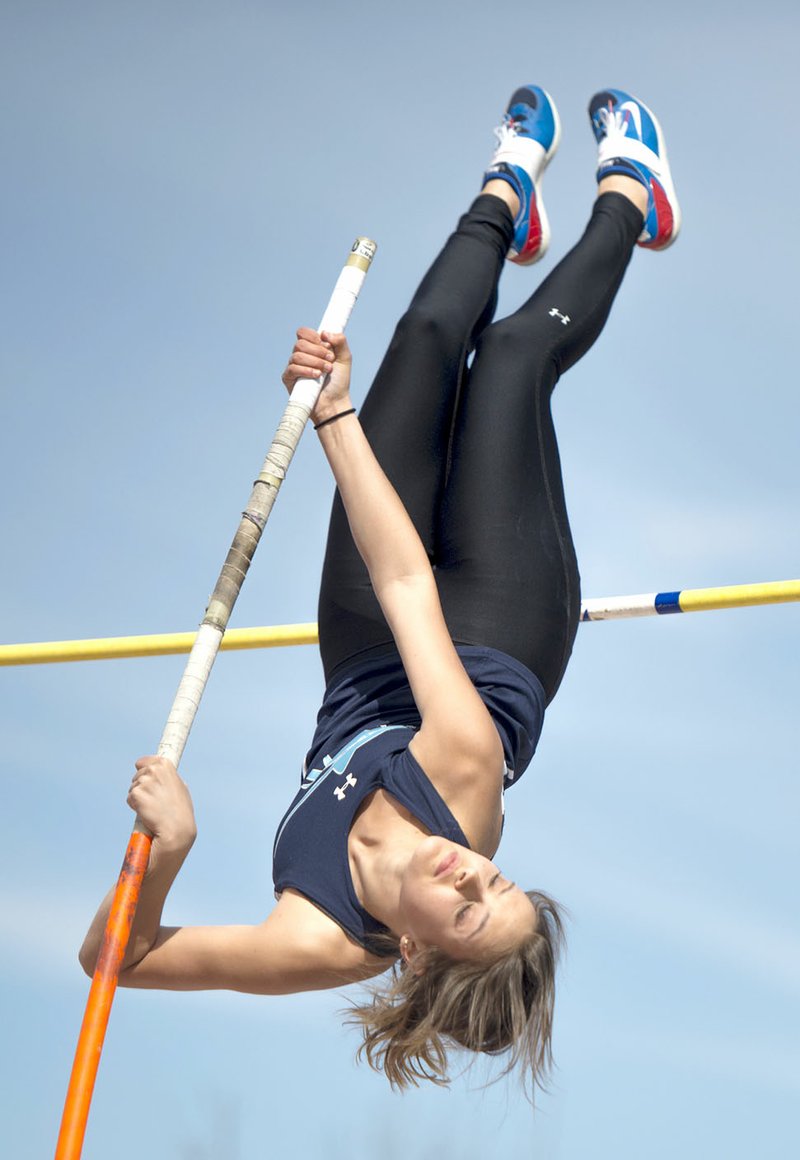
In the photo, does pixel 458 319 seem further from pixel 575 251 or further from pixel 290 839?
pixel 290 839

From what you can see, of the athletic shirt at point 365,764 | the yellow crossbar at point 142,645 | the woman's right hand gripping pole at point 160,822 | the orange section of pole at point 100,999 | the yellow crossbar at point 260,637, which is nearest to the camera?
the orange section of pole at point 100,999

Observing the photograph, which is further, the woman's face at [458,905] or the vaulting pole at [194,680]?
the woman's face at [458,905]

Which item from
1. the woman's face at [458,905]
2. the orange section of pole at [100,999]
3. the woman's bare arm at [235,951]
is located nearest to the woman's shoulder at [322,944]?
the woman's bare arm at [235,951]

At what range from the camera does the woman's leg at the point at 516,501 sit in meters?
3.65

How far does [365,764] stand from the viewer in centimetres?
331

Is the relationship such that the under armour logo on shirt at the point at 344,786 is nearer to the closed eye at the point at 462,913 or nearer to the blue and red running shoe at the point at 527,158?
the closed eye at the point at 462,913

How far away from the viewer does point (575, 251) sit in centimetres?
421

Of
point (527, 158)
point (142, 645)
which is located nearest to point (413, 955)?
point (142, 645)


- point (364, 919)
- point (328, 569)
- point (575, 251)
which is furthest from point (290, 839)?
point (575, 251)

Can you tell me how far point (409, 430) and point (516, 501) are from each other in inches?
12.3

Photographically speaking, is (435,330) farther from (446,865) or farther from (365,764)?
(446,865)

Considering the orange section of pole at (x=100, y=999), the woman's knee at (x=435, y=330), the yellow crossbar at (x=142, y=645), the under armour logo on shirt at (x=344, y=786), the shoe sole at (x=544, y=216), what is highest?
the shoe sole at (x=544, y=216)

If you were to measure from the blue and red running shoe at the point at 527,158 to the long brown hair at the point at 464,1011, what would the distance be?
7.11ft

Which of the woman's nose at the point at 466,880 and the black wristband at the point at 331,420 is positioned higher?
the black wristband at the point at 331,420
